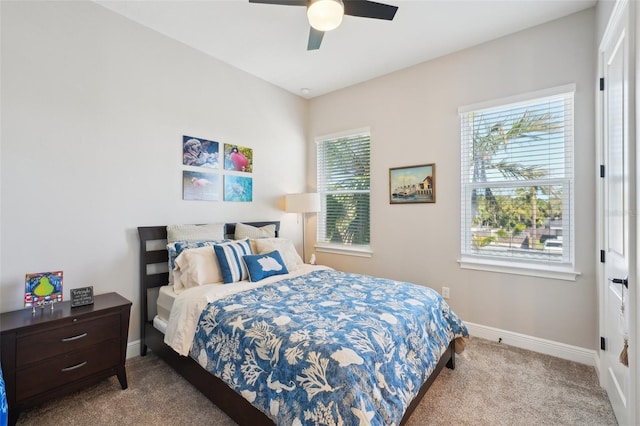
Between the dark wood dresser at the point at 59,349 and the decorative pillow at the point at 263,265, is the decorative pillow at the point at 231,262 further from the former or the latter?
the dark wood dresser at the point at 59,349

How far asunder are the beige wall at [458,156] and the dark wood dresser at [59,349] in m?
2.63

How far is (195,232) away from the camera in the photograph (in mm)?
2830

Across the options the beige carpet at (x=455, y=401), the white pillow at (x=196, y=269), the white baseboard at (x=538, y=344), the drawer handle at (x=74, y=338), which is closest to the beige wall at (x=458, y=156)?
the white baseboard at (x=538, y=344)

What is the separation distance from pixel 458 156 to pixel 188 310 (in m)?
2.91

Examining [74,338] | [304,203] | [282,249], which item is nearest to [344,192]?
[304,203]

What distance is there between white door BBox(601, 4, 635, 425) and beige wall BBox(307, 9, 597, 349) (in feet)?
1.04

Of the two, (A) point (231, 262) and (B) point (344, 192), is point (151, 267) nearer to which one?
(A) point (231, 262)

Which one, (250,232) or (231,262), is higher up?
(250,232)

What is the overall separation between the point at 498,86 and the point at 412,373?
9.03ft

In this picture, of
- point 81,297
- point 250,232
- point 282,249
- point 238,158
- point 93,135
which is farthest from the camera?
point 238,158

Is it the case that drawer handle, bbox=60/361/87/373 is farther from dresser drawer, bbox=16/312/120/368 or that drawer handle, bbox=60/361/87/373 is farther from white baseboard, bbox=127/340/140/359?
white baseboard, bbox=127/340/140/359

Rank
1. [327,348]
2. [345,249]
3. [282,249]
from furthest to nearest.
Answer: [345,249], [282,249], [327,348]

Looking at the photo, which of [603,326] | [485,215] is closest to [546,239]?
[485,215]

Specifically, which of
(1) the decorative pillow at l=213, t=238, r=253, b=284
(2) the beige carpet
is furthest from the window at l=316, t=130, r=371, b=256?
(2) the beige carpet
